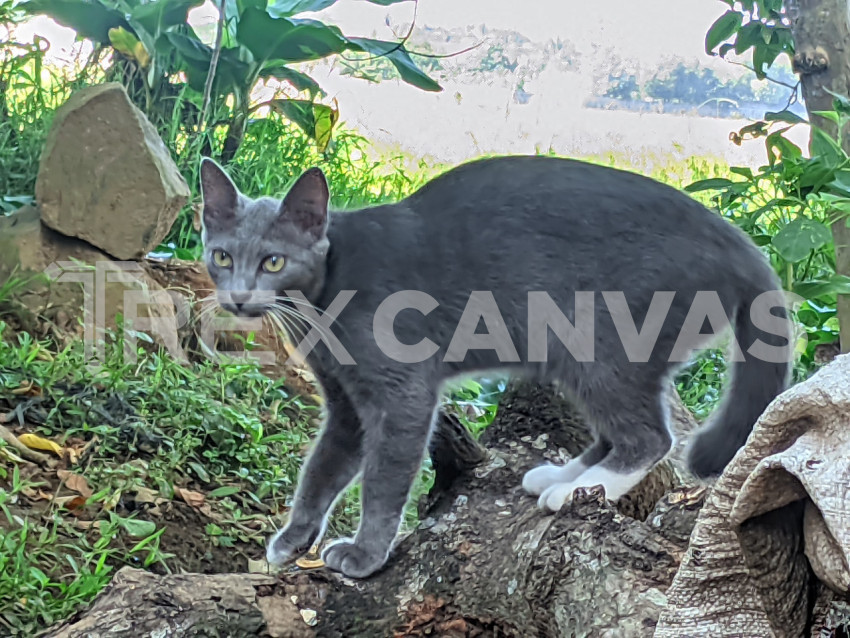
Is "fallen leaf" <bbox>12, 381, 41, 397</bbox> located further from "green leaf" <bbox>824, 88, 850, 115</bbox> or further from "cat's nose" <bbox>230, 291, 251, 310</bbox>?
"green leaf" <bbox>824, 88, 850, 115</bbox>

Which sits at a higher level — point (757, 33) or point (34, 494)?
point (757, 33)

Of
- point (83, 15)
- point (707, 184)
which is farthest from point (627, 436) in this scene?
point (83, 15)

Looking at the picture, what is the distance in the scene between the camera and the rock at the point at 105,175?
1.67 metres

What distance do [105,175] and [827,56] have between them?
4.51 ft

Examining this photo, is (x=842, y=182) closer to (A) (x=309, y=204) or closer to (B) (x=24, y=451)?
(A) (x=309, y=204)

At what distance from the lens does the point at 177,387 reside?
154cm

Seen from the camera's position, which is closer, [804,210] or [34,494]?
[34,494]

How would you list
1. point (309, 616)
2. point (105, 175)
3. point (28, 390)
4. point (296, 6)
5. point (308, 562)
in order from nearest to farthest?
point (309, 616) → point (308, 562) → point (28, 390) → point (105, 175) → point (296, 6)

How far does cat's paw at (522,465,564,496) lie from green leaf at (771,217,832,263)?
22.7 inches

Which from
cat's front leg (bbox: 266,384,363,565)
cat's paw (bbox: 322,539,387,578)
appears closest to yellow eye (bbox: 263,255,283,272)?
cat's front leg (bbox: 266,384,363,565)

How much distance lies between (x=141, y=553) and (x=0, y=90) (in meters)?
1.21

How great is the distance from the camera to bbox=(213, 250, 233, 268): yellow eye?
3.71ft

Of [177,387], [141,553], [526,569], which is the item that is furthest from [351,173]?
[526,569]

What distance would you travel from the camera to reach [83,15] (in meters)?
1.97
